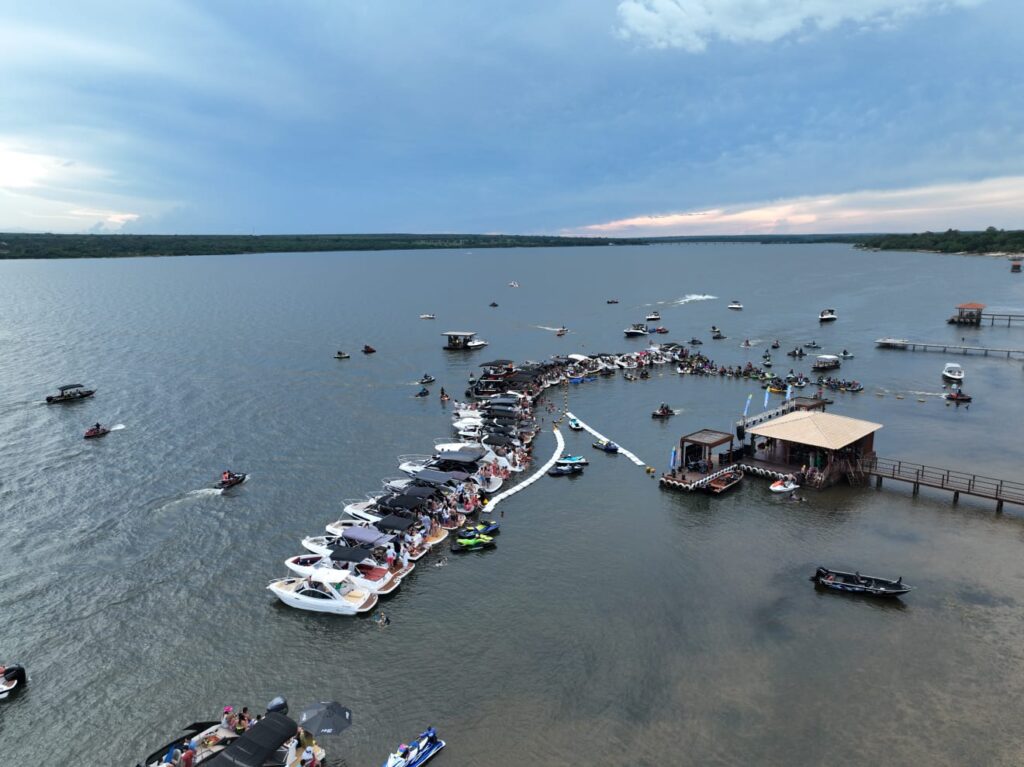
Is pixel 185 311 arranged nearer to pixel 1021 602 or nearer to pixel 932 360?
pixel 932 360

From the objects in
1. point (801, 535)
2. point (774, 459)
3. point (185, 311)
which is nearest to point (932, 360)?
point (774, 459)

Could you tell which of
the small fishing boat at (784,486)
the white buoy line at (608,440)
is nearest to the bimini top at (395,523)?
the white buoy line at (608,440)

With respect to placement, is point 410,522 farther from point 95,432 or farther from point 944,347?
point 944,347

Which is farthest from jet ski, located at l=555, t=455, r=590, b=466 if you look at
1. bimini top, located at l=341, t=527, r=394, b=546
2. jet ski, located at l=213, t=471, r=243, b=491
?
jet ski, located at l=213, t=471, r=243, b=491

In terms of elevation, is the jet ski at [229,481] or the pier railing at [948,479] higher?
the pier railing at [948,479]

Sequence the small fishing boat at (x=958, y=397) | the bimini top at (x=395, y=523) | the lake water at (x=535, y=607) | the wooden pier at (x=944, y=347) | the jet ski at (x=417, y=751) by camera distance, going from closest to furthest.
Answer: the jet ski at (x=417, y=751) < the lake water at (x=535, y=607) < the bimini top at (x=395, y=523) < the small fishing boat at (x=958, y=397) < the wooden pier at (x=944, y=347)

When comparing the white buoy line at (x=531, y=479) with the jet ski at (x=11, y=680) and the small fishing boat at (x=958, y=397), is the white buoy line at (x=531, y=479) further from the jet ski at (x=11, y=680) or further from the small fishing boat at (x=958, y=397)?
the small fishing boat at (x=958, y=397)
